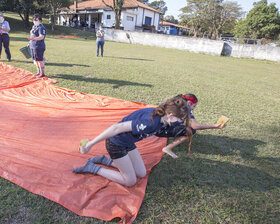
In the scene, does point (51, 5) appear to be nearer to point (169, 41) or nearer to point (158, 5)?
point (169, 41)

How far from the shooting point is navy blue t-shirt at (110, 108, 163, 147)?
1.97 meters

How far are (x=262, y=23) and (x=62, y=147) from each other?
40754mm

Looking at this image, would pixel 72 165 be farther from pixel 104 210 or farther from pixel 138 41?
pixel 138 41

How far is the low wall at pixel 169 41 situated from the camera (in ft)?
67.9

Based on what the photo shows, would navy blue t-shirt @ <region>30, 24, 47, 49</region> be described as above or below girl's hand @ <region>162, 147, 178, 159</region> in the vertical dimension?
above

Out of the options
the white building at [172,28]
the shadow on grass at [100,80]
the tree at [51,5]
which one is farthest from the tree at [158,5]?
the shadow on grass at [100,80]

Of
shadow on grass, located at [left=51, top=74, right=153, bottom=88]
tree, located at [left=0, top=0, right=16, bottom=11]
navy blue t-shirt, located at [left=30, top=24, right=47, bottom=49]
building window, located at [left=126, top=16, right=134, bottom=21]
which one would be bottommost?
shadow on grass, located at [left=51, top=74, right=153, bottom=88]

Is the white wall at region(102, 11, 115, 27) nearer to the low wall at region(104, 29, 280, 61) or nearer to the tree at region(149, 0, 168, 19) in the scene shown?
the low wall at region(104, 29, 280, 61)

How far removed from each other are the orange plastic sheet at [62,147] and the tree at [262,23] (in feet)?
125

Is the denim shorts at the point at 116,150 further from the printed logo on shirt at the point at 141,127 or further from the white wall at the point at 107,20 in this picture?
the white wall at the point at 107,20

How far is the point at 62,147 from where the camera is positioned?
3.10 meters

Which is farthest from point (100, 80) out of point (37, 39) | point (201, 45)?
point (201, 45)

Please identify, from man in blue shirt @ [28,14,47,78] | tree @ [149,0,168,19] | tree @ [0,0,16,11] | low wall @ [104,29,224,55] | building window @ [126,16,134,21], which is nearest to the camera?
man in blue shirt @ [28,14,47,78]

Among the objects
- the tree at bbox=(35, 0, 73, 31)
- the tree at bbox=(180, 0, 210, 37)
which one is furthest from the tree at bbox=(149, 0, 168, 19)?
the tree at bbox=(35, 0, 73, 31)
